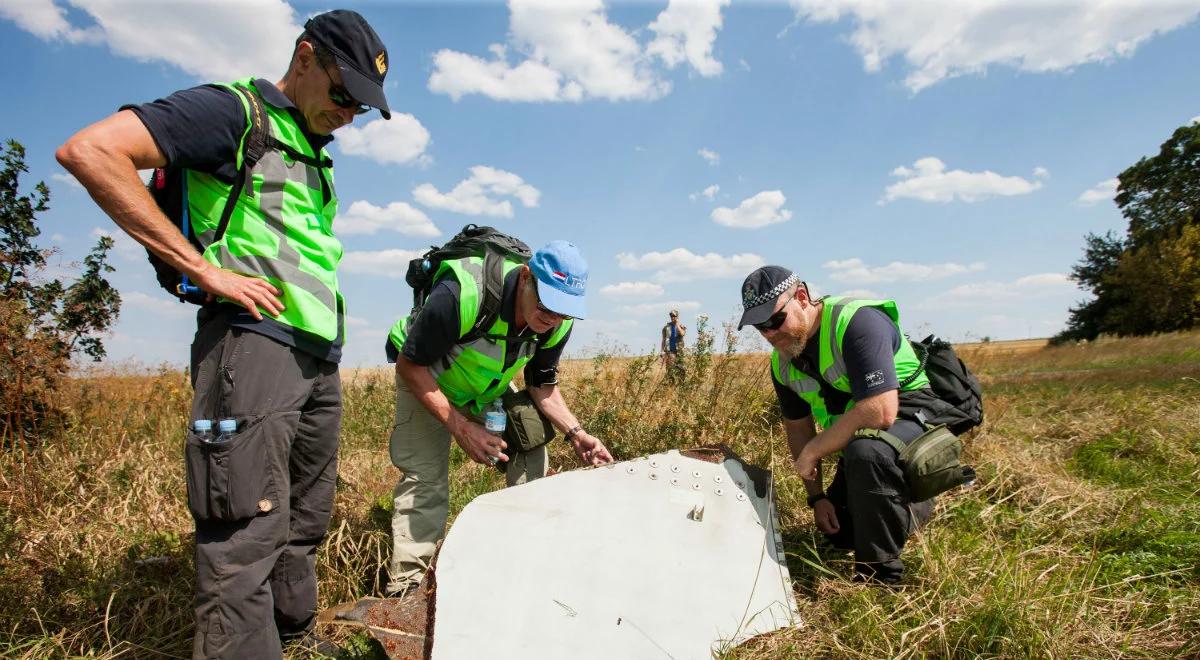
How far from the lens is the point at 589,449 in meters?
3.04

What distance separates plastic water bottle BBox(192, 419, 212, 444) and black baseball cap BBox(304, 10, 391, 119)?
1113mm

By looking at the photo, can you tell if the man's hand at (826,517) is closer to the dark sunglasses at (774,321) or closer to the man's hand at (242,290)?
the dark sunglasses at (774,321)

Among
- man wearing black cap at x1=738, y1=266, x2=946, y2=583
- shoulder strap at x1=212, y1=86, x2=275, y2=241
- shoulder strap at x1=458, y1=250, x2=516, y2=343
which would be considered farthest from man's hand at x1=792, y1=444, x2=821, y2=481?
shoulder strap at x1=212, y1=86, x2=275, y2=241

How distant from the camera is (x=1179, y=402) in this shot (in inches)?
231

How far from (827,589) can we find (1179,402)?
5.68 m

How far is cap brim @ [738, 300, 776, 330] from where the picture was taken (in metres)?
2.75

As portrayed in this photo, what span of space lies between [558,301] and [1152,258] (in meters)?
30.7

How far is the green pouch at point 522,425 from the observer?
302 cm

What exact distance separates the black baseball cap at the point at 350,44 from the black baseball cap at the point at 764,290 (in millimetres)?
1747

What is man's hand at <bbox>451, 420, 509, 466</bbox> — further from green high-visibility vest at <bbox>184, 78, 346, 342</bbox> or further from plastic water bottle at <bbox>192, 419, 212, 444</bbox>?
plastic water bottle at <bbox>192, 419, 212, 444</bbox>

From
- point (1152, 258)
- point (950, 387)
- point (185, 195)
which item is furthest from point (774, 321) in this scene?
point (1152, 258)

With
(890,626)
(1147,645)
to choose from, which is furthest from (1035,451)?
(890,626)

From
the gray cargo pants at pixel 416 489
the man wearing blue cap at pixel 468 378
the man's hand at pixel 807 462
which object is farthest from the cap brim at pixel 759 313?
the gray cargo pants at pixel 416 489

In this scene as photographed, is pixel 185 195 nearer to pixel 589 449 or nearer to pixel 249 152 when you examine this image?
pixel 249 152
